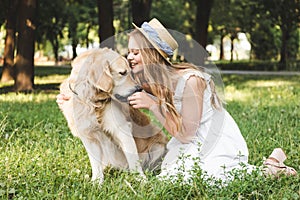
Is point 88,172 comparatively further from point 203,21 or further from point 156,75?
point 203,21

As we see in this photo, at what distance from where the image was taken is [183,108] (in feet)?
15.5

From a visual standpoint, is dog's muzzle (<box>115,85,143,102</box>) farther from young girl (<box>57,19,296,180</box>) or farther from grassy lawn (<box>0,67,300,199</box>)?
grassy lawn (<box>0,67,300,199</box>)

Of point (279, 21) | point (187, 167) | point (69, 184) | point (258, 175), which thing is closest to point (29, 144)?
point (69, 184)

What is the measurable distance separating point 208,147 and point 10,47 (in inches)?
685

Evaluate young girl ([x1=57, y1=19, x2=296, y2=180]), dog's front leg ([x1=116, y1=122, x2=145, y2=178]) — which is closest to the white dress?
young girl ([x1=57, y1=19, x2=296, y2=180])

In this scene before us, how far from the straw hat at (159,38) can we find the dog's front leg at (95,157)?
994 mm

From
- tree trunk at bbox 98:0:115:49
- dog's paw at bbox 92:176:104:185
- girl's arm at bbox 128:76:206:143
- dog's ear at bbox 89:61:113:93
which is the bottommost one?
dog's paw at bbox 92:176:104:185

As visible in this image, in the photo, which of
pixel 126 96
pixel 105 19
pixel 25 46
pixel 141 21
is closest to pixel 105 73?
pixel 126 96

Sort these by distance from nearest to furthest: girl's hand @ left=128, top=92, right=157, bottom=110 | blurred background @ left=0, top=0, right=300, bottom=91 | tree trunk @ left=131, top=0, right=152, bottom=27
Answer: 1. girl's hand @ left=128, top=92, right=157, bottom=110
2. blurred background @ left=0, top=0, right=300, bottom=91
3. tree trunk @ left=131, top=0, right=152, bottom=27

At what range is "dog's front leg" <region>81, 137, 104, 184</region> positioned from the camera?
4680mm

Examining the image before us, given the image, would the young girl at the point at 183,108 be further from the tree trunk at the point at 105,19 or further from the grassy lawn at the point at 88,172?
the tree trunk at the point at 105,19

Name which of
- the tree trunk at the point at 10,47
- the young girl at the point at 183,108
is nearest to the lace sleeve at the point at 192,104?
the young girl at the point at 183,108

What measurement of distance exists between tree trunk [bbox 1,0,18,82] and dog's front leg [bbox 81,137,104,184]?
15.9 meters

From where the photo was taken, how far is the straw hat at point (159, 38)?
4.52 metres
